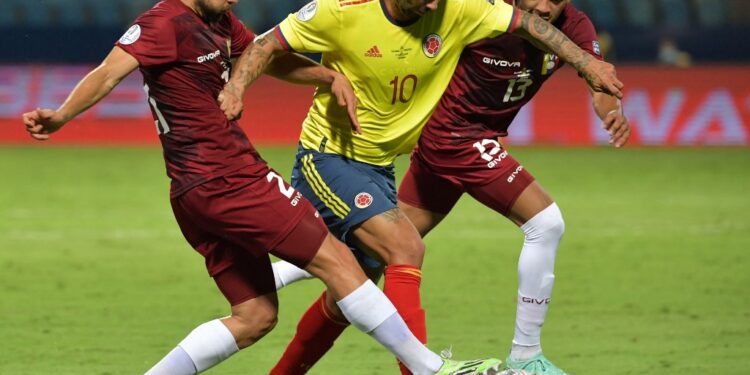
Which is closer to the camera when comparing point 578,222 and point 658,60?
point 578,222

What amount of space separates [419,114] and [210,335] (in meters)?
1.56

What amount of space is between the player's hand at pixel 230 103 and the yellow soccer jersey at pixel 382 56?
28.0 inches

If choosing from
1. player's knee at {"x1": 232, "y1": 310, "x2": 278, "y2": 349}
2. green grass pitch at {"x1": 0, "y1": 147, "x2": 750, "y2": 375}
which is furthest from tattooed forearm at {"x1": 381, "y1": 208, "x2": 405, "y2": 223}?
green grass pitch at {"x1": 0, "y1": 147, "x2": 750, "y2": 375}

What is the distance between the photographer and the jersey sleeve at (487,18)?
20.2 ft

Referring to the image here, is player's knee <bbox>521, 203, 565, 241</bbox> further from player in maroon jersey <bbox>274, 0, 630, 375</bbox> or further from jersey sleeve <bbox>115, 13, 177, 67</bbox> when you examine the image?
jersey sleeve <bbox>115, 13, 177, 67</bbox>

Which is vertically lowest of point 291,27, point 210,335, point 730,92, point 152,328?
point 730,92

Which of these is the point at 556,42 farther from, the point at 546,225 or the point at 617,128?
the point at 546,225

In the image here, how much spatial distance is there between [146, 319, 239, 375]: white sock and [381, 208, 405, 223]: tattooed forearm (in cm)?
92

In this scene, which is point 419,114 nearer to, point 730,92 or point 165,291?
point 165,291

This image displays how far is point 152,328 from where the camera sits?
26.7 ft

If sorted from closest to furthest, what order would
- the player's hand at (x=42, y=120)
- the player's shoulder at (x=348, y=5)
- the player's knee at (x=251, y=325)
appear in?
the player's hand at (x=42, y=120) → the player's knee at (x=251, y=325) → the player's shoulder at (x=348, y=5)

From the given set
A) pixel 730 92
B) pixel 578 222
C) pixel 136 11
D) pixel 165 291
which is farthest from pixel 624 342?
pixel 136 11

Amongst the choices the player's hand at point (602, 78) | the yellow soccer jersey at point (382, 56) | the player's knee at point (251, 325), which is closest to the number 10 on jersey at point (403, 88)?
the yellow soccer jersey at point (382, 56)

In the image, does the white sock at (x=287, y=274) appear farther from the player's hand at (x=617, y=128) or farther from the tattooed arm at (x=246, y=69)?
the player's hand at (x=617, y=128)
